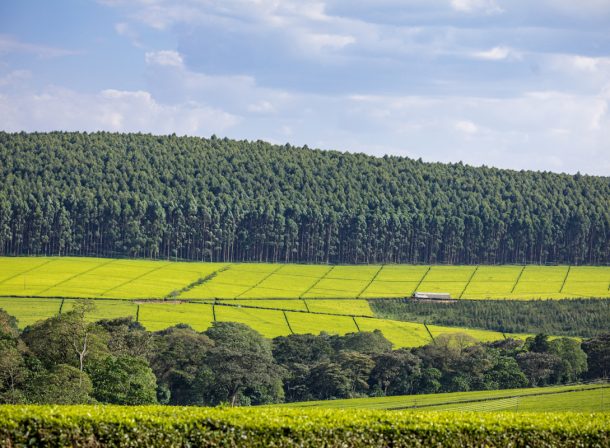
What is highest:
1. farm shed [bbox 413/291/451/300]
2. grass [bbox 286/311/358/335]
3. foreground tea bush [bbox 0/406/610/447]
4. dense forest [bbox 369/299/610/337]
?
foreground tea bush [bbox 0/406/610/447]

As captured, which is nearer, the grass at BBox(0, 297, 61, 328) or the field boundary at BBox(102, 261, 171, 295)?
the grass at BBox(0, 297, 61, 328)

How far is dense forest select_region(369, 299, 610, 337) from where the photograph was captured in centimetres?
14712

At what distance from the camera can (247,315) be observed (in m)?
139

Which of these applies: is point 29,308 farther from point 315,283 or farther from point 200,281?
point 315,283

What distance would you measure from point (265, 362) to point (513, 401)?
31.6m

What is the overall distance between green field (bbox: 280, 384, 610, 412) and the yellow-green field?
71950 millimetres

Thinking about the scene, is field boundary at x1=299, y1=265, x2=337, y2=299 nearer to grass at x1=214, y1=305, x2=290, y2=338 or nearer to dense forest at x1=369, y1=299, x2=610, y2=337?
dense forest at x1=369, y1=299, x2=610, y2=337

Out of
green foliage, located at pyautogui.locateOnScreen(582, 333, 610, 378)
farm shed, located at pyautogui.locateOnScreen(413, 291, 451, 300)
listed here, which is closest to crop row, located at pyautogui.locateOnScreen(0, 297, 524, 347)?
green foliage, located at pyautogui.locateOnScreen(582, 333, 610, 378)

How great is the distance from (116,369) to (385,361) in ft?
117

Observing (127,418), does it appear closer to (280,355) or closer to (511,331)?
(280,355)

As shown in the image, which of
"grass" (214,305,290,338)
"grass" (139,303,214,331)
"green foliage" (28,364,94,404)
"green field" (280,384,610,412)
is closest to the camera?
"green field" (280,384,610,412)

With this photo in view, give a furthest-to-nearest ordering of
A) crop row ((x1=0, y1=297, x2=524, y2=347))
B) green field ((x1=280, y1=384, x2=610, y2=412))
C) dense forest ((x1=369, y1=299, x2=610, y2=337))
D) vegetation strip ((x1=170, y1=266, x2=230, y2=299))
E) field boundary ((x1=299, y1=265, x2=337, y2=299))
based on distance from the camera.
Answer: field boundary ((x1=299, y1=265, x2=337, y2=299)) < vegetation strip ((x1=170, y1=266, x2=230, y2=299)) < dense forest ((x1=369, y1=299, x2=610, y2=337)) < crop row ((x1=0, y1=297, x2=524, y2=347)) < green field ((x1=280, y1=384, x2=610, y2=412))

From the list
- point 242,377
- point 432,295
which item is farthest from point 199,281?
point 242,377

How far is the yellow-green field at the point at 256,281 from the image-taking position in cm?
15562
